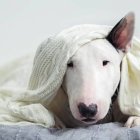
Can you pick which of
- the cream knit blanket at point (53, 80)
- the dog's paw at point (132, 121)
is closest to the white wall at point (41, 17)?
the cream knit blanket at point (53, 80)

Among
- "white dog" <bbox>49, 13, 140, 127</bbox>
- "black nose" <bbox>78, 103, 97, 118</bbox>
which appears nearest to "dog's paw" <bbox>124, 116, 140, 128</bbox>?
"white dog" <bbox>49, 13, 140, 127</bbox>

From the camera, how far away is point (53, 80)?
95cm

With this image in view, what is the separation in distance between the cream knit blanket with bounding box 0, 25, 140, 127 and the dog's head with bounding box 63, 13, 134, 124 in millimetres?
20

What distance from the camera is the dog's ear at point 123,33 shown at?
0.98 m

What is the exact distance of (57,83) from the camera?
95 centimetres

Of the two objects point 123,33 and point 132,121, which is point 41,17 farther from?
point 132,121

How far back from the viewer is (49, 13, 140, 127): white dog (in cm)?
88

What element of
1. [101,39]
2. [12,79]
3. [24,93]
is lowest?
[12,79]

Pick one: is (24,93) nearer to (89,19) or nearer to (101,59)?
(101,59)

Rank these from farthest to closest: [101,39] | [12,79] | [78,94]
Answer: [12,79] < [101,39] < [78,94]

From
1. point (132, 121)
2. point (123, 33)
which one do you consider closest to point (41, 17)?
point (123, 33)

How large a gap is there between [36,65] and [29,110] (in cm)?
14

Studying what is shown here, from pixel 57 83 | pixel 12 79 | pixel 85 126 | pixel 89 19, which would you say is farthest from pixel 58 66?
pixel 89 19

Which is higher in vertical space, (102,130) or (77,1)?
(77,1)
